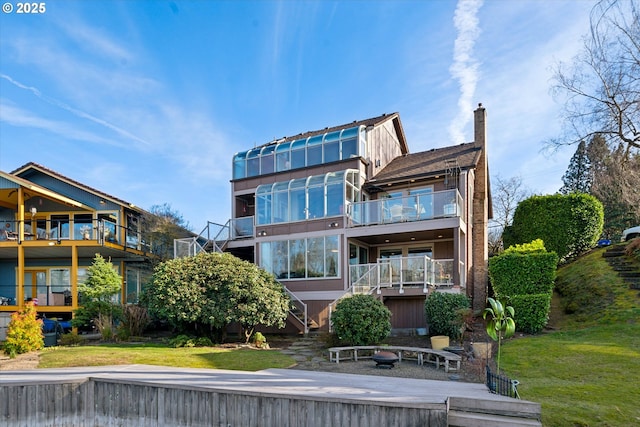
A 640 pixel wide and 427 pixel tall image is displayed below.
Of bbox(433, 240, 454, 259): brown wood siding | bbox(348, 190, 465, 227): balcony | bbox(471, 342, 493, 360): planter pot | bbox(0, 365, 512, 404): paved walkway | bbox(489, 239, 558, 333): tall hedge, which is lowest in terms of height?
bbox(471, 342, 493, 360): planter pot

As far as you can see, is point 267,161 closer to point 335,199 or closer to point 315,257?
point 335,199

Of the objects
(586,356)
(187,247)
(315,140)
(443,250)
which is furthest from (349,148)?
(586,356)

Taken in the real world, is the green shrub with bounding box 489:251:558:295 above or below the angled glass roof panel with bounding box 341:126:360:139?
below

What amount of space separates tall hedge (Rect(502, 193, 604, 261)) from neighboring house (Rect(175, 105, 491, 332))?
3.24 m

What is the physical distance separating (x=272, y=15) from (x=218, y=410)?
12.1 m

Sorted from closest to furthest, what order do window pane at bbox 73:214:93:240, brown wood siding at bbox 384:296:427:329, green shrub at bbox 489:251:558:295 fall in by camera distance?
green shrub at bbox 489:251:558:295 → brown wood siding at bbox 384:296:427:329 → window pane at bbox 73:214:93:240

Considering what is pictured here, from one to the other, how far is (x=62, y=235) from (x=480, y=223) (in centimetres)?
2217

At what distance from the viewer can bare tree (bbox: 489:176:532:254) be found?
3316cm

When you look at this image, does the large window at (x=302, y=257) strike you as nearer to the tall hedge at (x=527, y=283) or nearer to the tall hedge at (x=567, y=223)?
the tall hedge at (x=527, y=283)

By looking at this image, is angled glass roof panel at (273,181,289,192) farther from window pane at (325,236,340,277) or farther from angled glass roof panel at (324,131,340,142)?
window pane at (325,236,340,277)

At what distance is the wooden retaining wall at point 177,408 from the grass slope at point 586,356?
256cm

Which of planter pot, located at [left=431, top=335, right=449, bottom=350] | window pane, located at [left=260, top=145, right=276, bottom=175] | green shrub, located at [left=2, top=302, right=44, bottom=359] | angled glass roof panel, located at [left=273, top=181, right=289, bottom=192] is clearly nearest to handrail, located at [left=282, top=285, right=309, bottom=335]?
angled glass roof panel, located at [left=273, top=181, right=289, bottom=192]

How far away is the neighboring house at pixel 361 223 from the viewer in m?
15.9

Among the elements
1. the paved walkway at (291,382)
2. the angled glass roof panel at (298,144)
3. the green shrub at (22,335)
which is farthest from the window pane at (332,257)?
the green shrub at (22,335)
